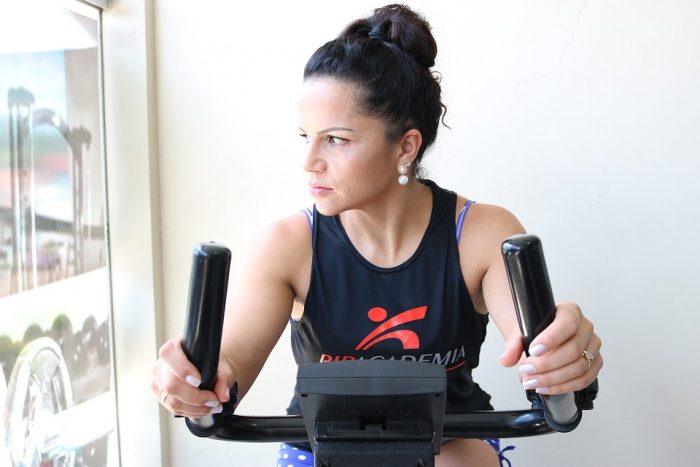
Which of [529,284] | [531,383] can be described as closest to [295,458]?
[531,383]

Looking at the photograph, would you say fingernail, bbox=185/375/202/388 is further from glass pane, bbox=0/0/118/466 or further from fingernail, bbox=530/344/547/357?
glass pane, bbox=0/0/118/466

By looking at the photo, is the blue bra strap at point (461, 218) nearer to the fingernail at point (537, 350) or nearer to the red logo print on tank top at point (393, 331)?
the red logo print on tank top at point (393, 331)

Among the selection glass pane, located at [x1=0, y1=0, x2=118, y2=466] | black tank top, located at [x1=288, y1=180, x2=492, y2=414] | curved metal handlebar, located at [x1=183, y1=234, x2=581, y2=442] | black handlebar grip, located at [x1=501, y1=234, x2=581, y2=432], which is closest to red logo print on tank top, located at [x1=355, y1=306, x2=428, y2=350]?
black tank top, located at [x1=288, y1=180, x2=492, y2=414]

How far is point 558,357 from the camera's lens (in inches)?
37.9

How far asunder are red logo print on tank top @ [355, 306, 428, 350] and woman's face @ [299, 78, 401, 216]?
22 centimetres

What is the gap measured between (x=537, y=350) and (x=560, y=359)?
0.05 meters

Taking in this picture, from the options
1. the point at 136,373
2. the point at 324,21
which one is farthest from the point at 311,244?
the point at 136,373

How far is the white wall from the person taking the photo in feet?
6.34

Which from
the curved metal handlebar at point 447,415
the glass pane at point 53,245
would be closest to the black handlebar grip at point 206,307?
the curved metal handlebar at point 447,415

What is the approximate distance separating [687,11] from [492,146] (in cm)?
55

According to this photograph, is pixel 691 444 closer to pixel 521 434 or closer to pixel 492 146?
pixel 492 146

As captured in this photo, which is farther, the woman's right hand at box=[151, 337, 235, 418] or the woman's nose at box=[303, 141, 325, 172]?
the woman's nose at box=[303, 141, 325, 172]

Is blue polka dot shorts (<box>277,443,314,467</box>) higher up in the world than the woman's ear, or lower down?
lower down

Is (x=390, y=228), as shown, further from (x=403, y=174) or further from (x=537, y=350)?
(x=537, y=350)
